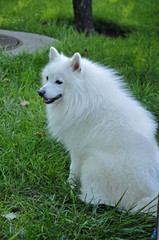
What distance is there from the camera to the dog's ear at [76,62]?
2395 millimetres

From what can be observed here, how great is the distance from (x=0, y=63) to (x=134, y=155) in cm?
303

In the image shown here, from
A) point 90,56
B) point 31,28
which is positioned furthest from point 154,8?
point 90,56

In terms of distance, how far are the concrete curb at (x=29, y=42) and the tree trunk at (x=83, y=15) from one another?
124cm

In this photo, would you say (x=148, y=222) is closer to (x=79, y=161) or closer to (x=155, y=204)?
(x=155, y=204)

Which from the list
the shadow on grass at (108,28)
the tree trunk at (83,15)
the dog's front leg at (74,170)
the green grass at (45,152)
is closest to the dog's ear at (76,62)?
the dog's front leg at (74,170)

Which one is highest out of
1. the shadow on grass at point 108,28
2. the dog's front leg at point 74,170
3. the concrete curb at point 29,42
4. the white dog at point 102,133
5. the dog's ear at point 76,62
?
the shadow on grass at point 108,28

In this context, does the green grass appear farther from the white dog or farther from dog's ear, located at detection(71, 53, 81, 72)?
dog's ear, located at detection(71, 53, 81, 72)

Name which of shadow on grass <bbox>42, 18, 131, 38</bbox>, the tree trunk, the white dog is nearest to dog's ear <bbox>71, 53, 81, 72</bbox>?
the white dog

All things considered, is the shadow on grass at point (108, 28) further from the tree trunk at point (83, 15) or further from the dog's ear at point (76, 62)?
the dog's ear at point (76, 62)

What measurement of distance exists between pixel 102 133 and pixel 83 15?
16.1ft

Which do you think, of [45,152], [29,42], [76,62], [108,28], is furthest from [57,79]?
[108,28]

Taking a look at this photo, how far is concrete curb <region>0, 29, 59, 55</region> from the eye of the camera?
4.98 meters

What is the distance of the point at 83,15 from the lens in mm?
6590

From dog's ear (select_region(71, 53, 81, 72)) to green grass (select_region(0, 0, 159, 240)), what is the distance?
948 millimetres
